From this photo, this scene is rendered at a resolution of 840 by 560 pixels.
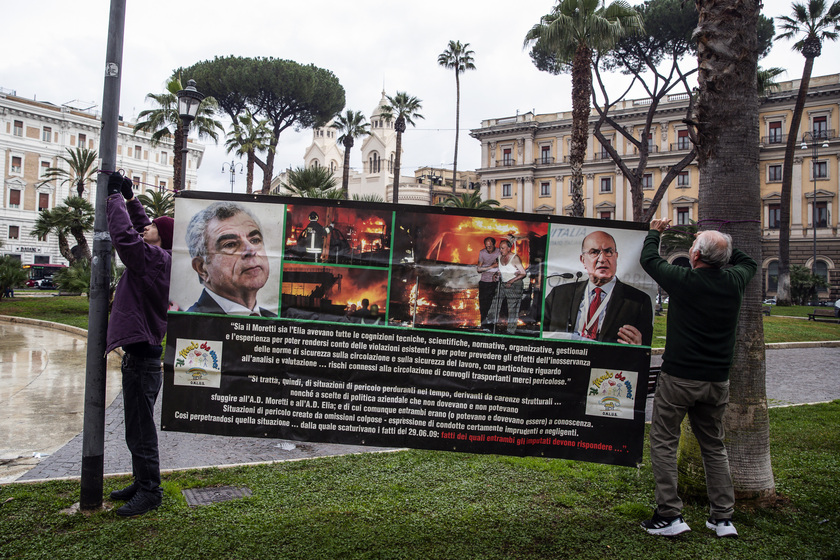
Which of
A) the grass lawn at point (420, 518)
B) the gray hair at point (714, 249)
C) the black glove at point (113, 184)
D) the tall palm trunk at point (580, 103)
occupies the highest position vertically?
the tall palm trunk at point (580, 103)

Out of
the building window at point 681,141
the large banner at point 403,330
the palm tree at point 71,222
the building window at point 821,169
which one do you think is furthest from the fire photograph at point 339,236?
the building window at point 681,141

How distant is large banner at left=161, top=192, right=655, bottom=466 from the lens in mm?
3529

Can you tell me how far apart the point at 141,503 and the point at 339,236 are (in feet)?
6.65

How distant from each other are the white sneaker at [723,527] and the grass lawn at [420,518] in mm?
55

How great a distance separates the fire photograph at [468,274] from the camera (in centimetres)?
354

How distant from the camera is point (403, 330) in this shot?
3527mm

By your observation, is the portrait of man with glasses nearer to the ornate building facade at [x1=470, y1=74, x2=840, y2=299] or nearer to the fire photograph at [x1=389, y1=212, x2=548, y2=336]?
the fire photograph at [x1=389, y1=212, x2=548, y2=336]

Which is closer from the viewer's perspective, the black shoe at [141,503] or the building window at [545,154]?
the black shoe at [141,503]

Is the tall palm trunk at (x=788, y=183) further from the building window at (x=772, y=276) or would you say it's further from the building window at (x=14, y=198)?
the building window at (x=14, y=198)

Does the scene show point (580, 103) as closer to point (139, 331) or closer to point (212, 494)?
point (212, 494)

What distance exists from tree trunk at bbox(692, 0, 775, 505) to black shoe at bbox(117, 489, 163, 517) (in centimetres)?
368

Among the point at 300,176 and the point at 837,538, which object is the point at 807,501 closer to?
the point at 837,538

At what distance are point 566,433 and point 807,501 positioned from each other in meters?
1.83

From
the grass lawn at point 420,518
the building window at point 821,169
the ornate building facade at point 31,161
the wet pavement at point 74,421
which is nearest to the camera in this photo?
the grass lawn at point 420,518
